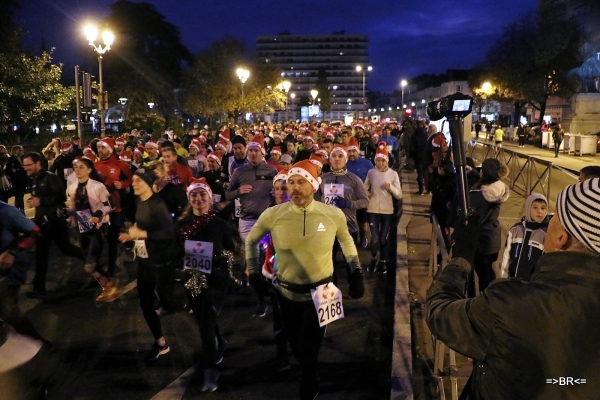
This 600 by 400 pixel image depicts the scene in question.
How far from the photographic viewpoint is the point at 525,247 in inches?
194

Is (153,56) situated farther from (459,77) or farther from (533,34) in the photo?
(459,77)

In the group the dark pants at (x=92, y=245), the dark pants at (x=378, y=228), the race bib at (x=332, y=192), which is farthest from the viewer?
the dark pants at (x=378, y=228)

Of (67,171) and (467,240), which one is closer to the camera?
(467,240)

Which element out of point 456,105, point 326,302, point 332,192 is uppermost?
point 456,105

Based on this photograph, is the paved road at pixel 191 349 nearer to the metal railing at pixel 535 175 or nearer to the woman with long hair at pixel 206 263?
the woman with long hair at pixel 206 263

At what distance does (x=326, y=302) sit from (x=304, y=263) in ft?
1.12

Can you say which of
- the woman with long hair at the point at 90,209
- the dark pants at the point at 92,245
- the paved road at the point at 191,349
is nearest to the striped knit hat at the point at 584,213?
the paved road at the point at 191,349

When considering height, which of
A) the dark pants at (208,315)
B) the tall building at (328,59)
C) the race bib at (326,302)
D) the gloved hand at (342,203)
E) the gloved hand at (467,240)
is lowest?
the dark pants at (208,315)

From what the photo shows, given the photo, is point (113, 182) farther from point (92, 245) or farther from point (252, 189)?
point (252, 189)

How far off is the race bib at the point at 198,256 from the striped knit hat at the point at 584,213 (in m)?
3.61

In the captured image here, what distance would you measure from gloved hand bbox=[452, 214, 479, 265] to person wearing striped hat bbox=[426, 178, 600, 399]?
239mm

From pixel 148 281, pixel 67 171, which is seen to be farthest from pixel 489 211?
pixel 67 171

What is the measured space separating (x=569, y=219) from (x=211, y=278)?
12.0 ft

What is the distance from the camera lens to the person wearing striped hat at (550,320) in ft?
5.93
